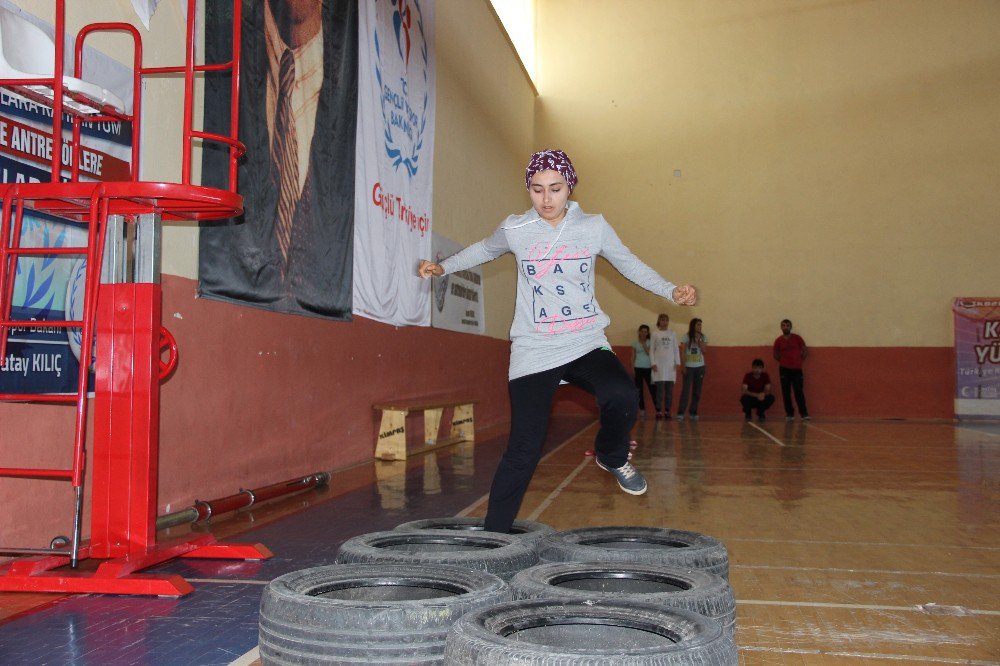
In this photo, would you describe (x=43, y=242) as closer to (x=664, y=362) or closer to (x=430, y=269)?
(x=430, y=269)

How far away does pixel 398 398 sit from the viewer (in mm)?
8812

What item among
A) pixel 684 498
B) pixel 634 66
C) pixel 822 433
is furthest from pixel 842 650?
pixel 634 66

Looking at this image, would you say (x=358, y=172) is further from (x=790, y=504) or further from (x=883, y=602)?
(x=883, y=602)

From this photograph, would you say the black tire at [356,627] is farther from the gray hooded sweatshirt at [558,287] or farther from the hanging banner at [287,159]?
the hanging banner at [287,159]

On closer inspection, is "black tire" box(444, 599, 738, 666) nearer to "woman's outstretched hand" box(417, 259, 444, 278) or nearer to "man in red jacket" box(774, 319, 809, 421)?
"woman's outstretched hand" box(417, 259, 444, 278)

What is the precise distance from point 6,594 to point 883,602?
10.0 feet

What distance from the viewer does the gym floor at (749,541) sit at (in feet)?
8.57

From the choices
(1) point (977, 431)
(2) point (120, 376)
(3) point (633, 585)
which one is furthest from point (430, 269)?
(1) point (977, 431)

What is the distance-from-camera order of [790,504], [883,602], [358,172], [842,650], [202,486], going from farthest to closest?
[358,172] < [790,504] < [202,486] < [883,602] < [842,650]

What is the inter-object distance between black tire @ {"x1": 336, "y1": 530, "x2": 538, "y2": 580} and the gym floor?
0.41 m

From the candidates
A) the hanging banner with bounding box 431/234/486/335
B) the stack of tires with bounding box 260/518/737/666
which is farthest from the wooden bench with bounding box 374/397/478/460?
the stack of tires with bounding box 260/518/737/666

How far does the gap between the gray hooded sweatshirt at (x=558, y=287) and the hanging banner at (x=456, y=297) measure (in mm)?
6420

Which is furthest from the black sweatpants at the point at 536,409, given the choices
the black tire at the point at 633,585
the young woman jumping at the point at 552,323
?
the black tire at the point at 633,585

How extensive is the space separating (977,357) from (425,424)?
10.3 meters
